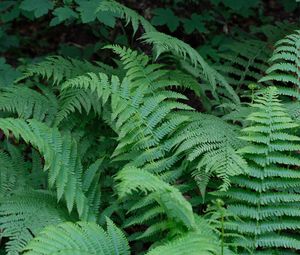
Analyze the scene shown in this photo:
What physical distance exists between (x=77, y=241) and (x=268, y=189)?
1038 millimetres

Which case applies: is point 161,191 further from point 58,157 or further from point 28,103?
point 28,103

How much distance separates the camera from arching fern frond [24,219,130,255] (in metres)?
2.11

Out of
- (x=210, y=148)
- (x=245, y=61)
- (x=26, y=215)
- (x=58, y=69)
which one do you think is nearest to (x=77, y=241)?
(x=26, y=215)

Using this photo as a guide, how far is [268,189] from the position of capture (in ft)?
8.41

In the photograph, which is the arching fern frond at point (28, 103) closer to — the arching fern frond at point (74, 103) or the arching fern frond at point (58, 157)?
the arching fern frond at point (74, 103)

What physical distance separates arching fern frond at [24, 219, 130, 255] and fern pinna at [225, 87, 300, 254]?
60 cm

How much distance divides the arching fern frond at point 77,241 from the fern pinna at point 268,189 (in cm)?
60

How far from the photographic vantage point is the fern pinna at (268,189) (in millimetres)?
2439

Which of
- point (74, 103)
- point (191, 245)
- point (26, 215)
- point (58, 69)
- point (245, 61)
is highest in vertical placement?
point (245, 61)

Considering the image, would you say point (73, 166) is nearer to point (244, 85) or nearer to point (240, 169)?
point (240, 169)

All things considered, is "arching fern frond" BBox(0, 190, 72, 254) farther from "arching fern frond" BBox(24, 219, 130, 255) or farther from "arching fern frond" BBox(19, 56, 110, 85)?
"arching fern frond" BBox(19, 56, 110, 85)

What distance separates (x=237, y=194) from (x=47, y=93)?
145 centimetres

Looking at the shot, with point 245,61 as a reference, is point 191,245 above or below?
below

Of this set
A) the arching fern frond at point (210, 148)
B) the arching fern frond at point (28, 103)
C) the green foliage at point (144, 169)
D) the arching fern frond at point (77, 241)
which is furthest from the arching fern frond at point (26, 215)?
the arching fern frond at point (210, 148)
